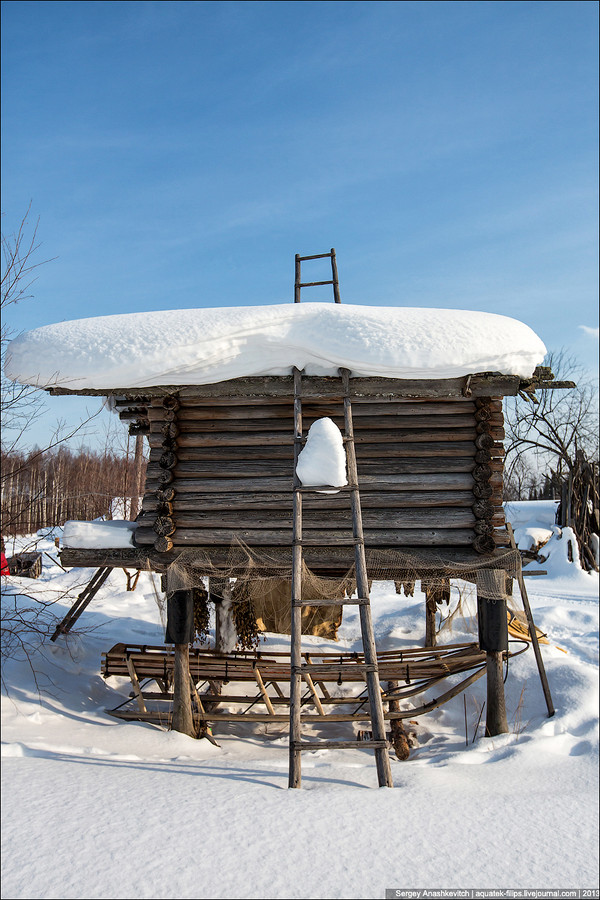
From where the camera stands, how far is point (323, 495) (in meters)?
7.65

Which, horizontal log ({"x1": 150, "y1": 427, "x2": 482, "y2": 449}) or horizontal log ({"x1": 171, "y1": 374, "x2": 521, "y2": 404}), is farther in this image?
horizontal log ({"x1": 150, "y1": 427, "x2": 482, "y2": 449})

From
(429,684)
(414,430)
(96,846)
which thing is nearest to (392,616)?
(429,684)

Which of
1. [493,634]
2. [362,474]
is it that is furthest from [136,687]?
[493,634]

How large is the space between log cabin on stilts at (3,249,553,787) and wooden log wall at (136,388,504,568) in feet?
0.06

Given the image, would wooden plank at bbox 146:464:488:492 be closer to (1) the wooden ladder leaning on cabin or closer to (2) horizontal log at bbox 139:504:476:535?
(2) horizontal log at bbox 139:504:476:535

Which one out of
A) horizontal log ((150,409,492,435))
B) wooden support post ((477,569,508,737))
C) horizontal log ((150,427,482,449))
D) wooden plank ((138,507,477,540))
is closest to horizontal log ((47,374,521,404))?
horizontal log ((150,409,492,435))

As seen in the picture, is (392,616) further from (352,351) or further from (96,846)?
(96,846)

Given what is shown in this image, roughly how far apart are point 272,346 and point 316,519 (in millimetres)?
2236

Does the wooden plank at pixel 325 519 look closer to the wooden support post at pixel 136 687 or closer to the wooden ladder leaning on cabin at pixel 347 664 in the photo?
the wooden ladder leaning on cabin at pixel 347 664

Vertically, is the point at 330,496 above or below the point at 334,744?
above

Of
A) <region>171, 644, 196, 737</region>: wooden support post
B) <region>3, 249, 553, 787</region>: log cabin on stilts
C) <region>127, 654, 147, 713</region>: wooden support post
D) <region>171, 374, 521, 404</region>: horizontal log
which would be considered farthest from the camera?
<region>127, 654, 147, 713</region>: wooden support post

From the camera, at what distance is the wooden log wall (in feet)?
25.1

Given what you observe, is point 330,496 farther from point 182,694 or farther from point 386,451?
point 182,694

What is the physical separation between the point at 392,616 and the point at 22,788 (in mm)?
10223
